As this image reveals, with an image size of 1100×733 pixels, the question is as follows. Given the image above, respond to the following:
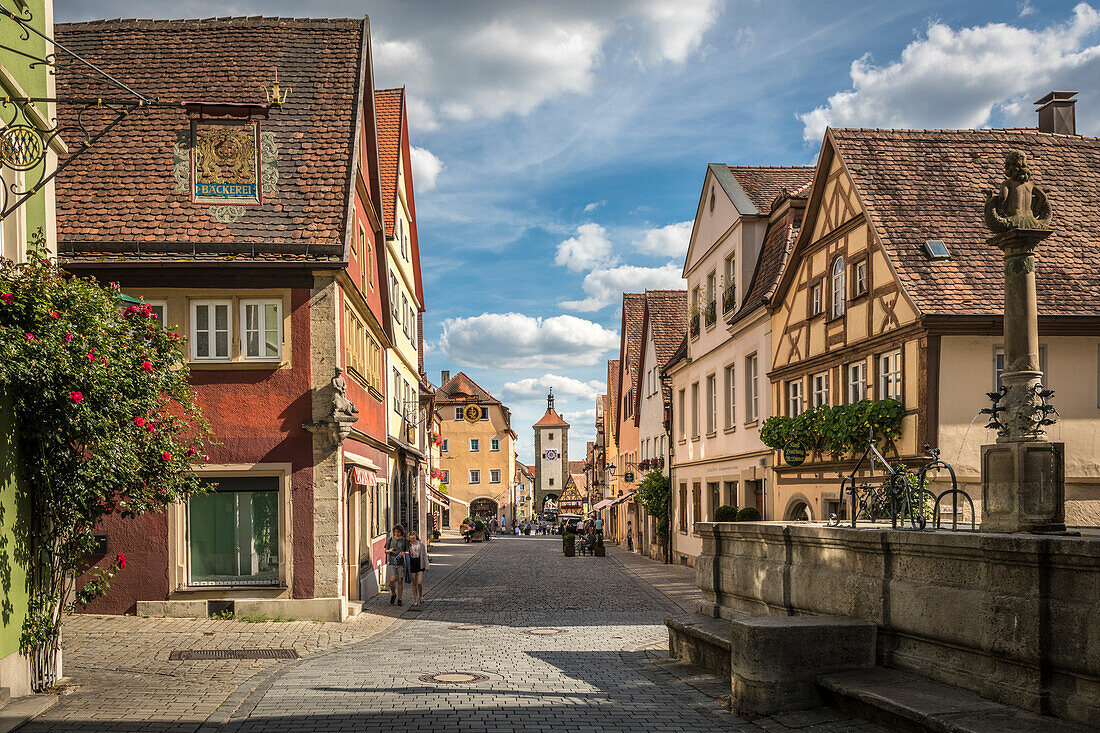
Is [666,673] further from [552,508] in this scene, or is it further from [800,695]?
[552,508]

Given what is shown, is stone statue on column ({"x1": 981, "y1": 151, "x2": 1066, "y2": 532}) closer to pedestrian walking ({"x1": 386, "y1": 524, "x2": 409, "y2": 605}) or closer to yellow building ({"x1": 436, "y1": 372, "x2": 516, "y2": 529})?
pedestrian walking ({"x1": 386, "y1": 524, "x2": 409, "y2": 605})

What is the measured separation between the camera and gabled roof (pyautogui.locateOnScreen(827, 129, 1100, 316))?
54.2 feet

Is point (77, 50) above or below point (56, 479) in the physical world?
above

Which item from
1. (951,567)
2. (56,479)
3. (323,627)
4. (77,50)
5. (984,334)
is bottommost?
(323,627)

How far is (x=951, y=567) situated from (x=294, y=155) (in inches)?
533

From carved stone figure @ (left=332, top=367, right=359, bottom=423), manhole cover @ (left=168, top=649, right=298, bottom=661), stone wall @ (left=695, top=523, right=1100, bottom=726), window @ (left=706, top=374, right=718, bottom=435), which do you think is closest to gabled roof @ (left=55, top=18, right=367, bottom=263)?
carved stone figure @ (left=332, top=367, right=359, bottom=423)

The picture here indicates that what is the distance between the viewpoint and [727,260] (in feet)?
88.7

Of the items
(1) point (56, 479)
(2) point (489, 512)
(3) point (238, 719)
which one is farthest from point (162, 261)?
(2) point (489, 512)

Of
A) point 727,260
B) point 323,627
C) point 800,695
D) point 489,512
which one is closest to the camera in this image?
point 800,695

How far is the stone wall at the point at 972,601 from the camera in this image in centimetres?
628

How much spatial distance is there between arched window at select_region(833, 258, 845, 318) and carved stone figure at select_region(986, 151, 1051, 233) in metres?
11.1

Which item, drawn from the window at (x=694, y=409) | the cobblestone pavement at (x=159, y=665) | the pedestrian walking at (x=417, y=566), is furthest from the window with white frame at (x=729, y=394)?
the cobblestone pavement at (x=159, y=665)

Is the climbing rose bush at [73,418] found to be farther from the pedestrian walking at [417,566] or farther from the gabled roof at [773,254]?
the gabled roof at [773,254]

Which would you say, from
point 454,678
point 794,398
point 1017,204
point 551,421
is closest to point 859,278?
point 794,398
